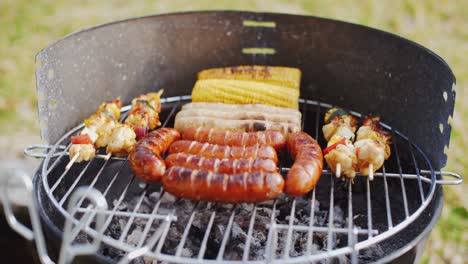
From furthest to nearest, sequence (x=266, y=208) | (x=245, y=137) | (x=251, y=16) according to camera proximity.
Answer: (x=251, y=16) < (x=266, y=208) < (x=245, y=137)

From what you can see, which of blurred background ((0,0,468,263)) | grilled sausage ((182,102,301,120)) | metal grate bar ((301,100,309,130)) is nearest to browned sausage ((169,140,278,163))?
grilled sausage ((182,102,301,120))

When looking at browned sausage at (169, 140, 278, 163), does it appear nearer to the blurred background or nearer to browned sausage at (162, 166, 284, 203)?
browned sausage at (162, 166, 284, 203)

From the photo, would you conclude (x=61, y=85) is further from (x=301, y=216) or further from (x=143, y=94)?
(x=301, y=216)

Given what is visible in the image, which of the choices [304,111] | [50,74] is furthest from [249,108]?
[50,74]

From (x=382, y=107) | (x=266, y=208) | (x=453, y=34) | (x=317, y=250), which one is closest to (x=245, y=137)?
(x=266, y=208)

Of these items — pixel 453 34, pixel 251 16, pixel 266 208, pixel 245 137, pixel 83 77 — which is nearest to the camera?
pixel 245 137

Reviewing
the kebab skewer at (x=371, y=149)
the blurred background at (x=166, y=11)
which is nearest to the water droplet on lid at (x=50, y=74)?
the blurred background at (x=166, y=11)

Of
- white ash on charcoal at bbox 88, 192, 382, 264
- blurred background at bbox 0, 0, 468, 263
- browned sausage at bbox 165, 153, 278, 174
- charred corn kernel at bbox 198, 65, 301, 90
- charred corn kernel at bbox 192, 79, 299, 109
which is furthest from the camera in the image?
blurred background at bbox 0, 0, 468, 263
